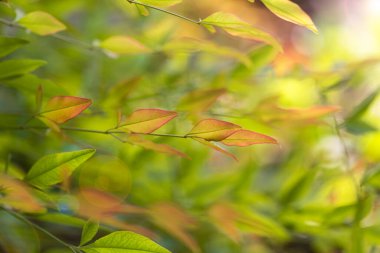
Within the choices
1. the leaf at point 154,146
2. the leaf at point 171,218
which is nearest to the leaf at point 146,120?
the leaf at point 154,146

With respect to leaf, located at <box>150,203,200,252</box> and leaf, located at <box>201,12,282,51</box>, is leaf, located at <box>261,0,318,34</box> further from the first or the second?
leaf, located at <box>150,203,200,252</box>

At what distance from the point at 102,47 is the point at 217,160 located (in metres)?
0.55

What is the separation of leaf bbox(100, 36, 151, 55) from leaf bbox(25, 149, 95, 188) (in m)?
0.16

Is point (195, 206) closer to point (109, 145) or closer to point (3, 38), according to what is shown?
point (109, 145)

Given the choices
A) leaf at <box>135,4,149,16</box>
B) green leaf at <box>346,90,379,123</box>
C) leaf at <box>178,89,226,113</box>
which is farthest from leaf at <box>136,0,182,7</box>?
green leaf at <box>346,90,379,123</box>

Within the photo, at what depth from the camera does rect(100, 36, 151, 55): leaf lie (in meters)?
0.47

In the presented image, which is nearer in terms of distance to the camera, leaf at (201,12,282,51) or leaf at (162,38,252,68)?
leaf at (201,12,282,51)

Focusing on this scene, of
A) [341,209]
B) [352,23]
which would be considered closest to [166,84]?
[341,209]

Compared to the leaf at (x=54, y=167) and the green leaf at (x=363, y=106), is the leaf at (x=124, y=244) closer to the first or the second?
the leaf at (x=54, y=167)

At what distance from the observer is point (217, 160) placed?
3.37 feet

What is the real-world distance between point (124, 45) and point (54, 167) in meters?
0.17

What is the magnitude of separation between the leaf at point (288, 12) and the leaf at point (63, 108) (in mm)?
119

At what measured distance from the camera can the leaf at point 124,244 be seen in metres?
0.33

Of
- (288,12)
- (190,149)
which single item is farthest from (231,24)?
(190,149)
